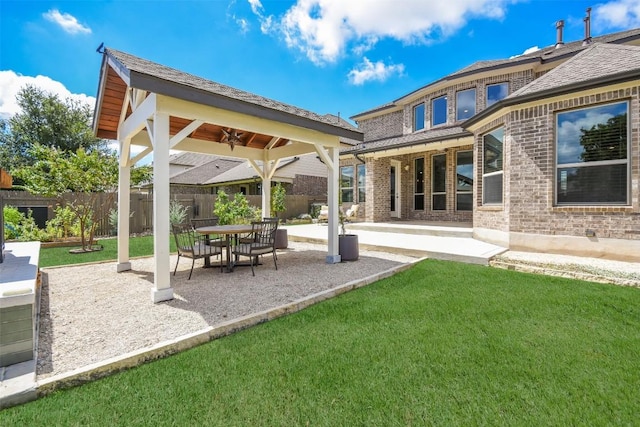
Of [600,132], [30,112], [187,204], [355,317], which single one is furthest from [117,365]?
[30,112]

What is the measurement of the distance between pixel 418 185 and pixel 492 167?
5150 mm

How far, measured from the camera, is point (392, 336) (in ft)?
10.2

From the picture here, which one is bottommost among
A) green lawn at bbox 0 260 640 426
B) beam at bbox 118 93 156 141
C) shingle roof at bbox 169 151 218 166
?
green lawn at bbox 0 260 640 426

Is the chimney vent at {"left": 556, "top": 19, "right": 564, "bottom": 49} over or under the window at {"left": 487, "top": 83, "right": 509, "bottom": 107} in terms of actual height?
over

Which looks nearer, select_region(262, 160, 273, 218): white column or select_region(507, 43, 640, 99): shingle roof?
select_region(507, 43, 640, 99): shingle roof

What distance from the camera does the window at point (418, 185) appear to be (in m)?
13.1

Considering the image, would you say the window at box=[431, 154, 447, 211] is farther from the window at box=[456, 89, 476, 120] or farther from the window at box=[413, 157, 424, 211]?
the window at box=[456, 89, 476, 120]

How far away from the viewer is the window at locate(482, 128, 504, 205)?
7.75 metres

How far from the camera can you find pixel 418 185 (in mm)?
13219

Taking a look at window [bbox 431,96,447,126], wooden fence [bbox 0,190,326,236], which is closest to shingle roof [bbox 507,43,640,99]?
window [bbox 431,96,447,126]

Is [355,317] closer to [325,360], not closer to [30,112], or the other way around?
[325,360]

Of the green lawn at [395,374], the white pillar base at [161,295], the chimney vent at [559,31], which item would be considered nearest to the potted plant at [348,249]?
the green lawn at [395,374]

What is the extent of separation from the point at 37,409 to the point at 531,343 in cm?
425

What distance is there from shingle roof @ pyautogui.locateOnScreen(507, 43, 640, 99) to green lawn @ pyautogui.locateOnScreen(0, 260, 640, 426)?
4753 millimetres
